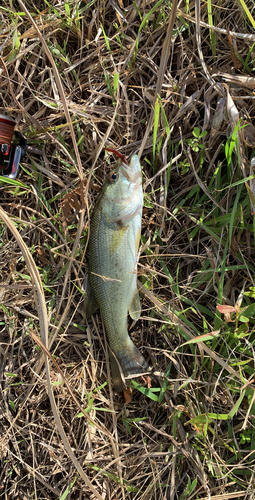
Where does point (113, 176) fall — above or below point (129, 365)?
above

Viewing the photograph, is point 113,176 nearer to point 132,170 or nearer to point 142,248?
point 132,170

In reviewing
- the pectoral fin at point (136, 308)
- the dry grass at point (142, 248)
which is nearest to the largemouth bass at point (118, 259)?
the pectoral fin at point (136, 308)

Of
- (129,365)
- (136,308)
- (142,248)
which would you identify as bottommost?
(129,365)

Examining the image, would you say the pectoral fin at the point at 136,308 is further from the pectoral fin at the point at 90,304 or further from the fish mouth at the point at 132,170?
the fish mouth at the point at 132,170

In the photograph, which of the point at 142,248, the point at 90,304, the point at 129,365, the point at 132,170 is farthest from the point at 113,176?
the point at 129,365

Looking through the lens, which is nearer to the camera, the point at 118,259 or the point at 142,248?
the point at 118,259

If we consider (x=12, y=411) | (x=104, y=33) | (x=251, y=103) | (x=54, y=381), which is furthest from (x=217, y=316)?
(x=104, y=33)
